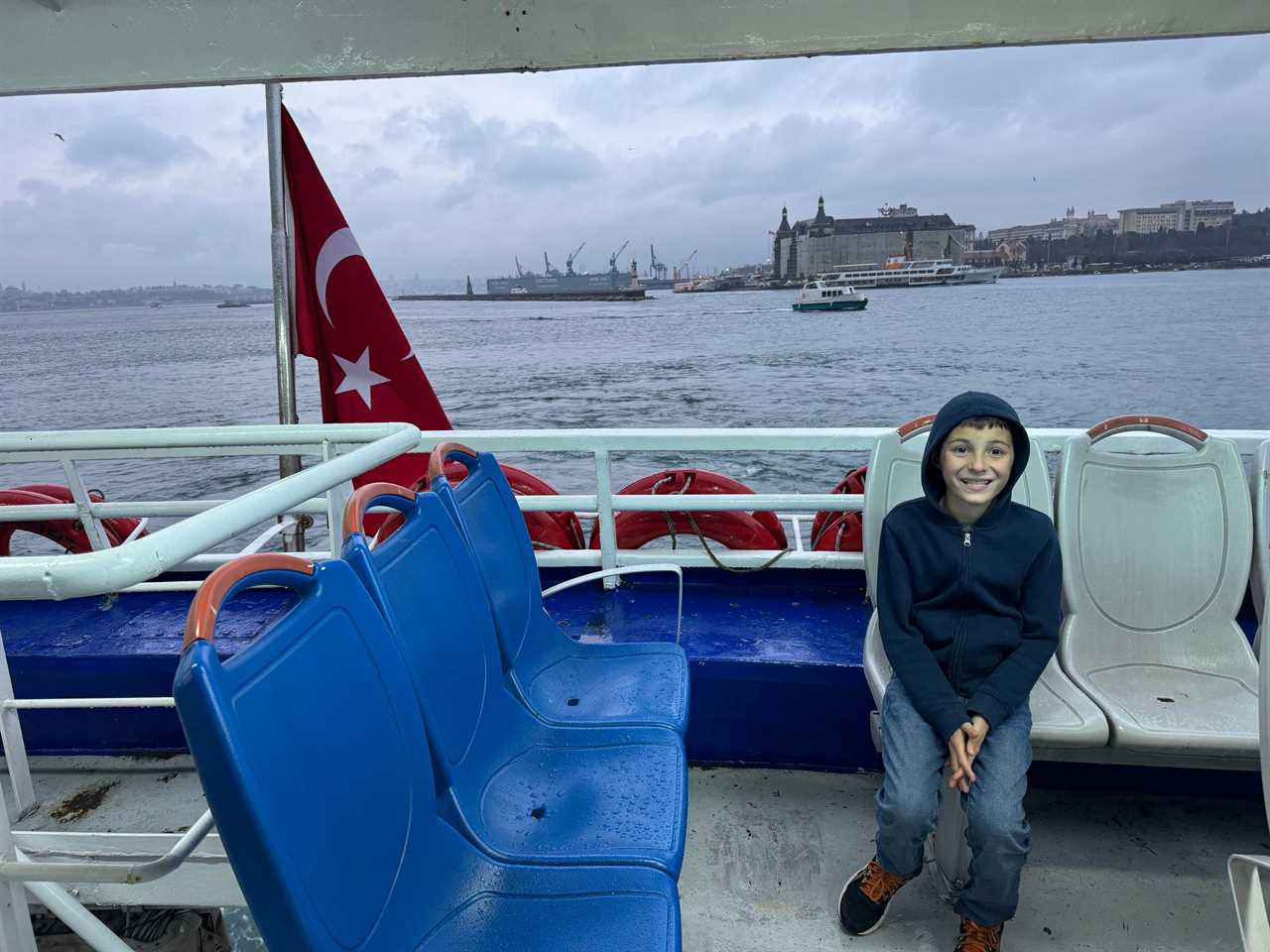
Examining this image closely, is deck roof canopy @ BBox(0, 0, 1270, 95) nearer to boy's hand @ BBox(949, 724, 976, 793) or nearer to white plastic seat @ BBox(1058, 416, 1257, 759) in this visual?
white plastic seat @ BBox(1058, 416, 1257, 759)

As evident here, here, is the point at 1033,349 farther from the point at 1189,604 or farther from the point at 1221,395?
the point at 1189,604

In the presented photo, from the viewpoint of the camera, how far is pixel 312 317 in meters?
4.00

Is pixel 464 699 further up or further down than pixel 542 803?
further up

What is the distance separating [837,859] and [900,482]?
3.47ft

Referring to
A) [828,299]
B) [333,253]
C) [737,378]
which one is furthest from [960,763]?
[828,299]

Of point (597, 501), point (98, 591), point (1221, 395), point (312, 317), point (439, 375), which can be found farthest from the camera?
point (439, 375)

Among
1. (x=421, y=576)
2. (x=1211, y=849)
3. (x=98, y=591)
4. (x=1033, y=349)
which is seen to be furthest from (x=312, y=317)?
(x=1033, y=349)

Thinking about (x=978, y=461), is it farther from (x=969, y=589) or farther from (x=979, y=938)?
(x=979, y=938)

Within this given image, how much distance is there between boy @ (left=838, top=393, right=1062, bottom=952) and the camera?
1.79 meters

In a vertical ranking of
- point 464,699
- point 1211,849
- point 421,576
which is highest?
point 421,576

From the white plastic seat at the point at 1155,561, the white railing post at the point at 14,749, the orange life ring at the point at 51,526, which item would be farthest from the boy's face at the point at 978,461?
the orange life ring at the point at 51,526

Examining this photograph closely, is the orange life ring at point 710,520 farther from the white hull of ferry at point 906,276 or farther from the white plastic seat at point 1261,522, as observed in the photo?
the white hull of ferry at point 906,276

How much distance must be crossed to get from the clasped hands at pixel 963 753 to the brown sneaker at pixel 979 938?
0.30 meters

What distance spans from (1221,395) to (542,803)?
25.4m
